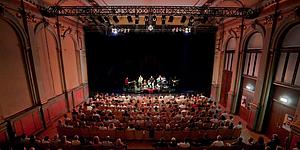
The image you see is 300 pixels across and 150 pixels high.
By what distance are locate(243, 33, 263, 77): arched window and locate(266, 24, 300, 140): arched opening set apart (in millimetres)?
1804

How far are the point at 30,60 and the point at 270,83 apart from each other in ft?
44.6

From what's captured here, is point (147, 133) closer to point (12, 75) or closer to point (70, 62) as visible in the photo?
point (12, 75)

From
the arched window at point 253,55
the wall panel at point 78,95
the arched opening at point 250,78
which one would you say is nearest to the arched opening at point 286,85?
the arched opening at point 250,78

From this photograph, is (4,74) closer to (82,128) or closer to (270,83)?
(82,128)

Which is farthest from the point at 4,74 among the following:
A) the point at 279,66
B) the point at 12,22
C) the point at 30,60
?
the point at 279,66

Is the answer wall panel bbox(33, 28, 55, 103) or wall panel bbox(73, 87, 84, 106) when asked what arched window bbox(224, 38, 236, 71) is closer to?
wall panel bbox(73, 87, 84, 106)

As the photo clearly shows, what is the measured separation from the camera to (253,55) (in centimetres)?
1130

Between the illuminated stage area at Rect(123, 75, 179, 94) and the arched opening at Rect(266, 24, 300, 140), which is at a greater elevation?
the arched opening at Rect(266, 24, 300, 140)

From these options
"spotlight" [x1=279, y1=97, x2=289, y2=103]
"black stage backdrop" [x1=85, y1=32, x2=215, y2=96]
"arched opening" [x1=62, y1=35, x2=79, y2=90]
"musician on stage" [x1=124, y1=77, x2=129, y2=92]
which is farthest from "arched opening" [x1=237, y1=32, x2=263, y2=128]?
"arched opening" [x1=62, y1=35, x2=79, y2=90]

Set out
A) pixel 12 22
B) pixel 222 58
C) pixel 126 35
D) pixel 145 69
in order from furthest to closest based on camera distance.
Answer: pixel 145 69 < pixel 126 35 < pixel 222 58 < pixel 12 22

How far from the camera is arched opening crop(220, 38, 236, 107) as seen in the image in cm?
1428

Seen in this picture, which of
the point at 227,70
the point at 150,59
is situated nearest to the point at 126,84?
the point at 150,59

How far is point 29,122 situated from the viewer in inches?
367

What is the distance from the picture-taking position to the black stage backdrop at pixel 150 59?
1914 centimetres
